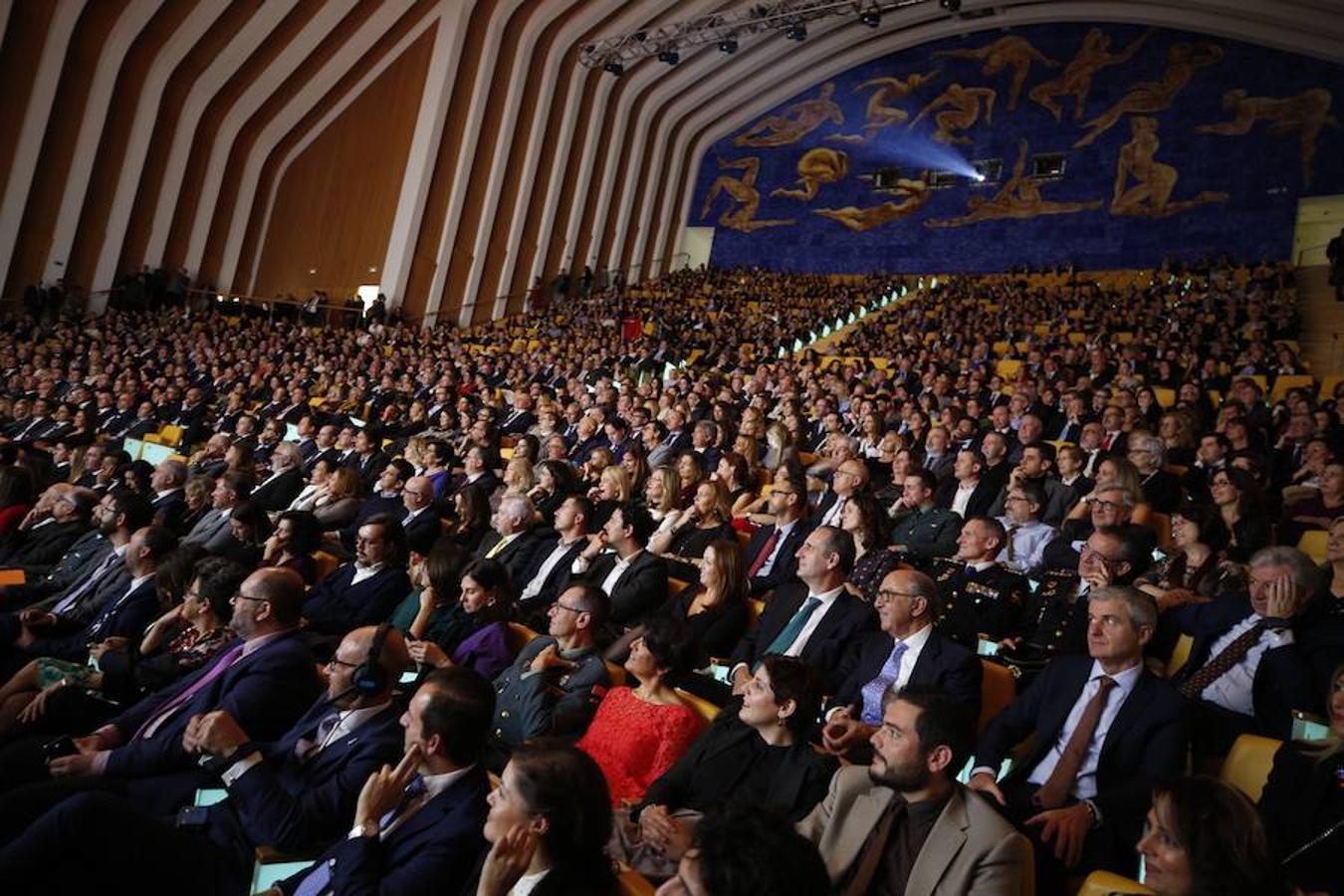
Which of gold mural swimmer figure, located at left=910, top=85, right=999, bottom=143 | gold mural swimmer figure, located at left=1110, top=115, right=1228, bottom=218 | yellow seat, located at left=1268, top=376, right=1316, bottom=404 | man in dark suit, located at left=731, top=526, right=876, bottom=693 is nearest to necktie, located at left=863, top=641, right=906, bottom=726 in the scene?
man in dark suit, located at left=731, top=526, right=876, bottom=693

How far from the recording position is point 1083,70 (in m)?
17.7

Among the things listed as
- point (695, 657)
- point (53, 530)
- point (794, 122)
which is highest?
point (794, 122)

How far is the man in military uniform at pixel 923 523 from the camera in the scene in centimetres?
401

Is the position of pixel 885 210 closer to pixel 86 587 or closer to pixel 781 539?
pixel 781 539

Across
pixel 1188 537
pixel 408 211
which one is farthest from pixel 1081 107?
pixel 1188 537

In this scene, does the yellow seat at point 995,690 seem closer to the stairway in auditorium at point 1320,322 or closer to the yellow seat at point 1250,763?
the yellow seat at point 1250,763

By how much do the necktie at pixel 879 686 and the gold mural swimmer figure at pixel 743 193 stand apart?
767 inches

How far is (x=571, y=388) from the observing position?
930cm

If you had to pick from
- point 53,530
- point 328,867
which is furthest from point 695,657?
point 53,530

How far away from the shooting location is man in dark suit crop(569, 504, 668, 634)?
11.7 ft

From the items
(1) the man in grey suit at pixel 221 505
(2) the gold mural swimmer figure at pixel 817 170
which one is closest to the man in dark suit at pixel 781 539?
(1) the man in grey suit at pixel 221 505

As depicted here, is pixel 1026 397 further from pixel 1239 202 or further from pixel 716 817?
pixel 1239 202

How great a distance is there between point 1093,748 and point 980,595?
0.97 m

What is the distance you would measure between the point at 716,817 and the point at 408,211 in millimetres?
16581
